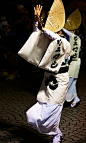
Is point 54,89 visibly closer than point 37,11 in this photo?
No

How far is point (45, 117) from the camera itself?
3361 mm

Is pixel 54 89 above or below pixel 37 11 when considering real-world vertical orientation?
below

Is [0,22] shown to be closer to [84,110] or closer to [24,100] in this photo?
[24,100]

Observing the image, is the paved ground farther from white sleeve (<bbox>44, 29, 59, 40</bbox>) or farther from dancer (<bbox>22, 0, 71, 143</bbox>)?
white sleeve (<bbox>44, 29, 59, 40</bbox>)

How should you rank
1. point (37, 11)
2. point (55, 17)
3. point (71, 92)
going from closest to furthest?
point (37, 11) < point (55, 17) < point (71, 92)

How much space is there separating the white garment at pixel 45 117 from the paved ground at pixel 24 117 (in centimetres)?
52

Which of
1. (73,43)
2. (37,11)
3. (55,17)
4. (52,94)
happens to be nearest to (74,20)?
(73,43)

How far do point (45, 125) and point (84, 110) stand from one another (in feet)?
7.57

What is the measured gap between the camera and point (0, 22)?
8.28m

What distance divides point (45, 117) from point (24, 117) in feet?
5.41

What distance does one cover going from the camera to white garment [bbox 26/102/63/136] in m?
3.37

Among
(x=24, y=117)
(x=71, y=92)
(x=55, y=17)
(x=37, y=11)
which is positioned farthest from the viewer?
(x=71, y=92)

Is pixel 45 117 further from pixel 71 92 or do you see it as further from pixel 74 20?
pixel 74 20

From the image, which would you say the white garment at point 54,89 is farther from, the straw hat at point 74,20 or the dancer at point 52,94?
the straw hat at point 74,20
